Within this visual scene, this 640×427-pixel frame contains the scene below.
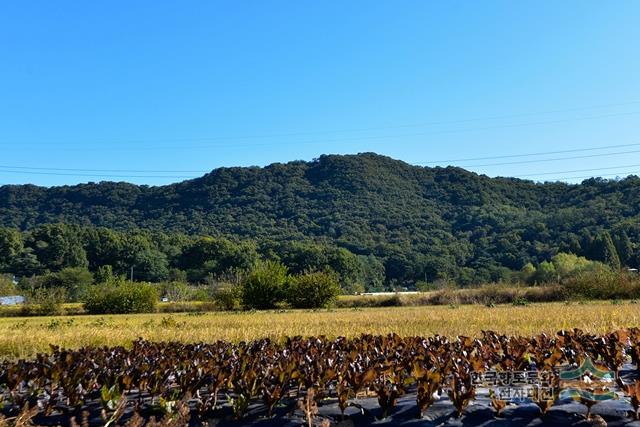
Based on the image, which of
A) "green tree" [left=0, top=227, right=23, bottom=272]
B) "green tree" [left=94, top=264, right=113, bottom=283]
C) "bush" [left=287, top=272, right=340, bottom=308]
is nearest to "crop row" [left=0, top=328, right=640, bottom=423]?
"bush" [left=287, top=272, right=340, bottom=308]

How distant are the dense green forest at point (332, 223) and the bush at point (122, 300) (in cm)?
2316

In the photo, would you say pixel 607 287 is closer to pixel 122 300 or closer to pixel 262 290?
pixel 262 290

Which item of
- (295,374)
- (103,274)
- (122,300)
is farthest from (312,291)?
(103,274)

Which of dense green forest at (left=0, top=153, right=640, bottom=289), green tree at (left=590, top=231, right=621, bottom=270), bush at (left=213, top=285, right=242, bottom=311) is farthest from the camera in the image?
dense green forest at (left=0, top=153, right=640, bottom=289)

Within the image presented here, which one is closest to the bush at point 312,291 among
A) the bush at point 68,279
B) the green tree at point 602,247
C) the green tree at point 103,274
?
the bush at point 68,279

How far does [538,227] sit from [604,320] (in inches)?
2532

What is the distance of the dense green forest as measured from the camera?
7344cm

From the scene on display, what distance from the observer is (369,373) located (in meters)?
5.42

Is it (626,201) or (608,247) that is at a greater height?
(626,201)

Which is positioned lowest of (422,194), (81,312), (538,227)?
(81,312)

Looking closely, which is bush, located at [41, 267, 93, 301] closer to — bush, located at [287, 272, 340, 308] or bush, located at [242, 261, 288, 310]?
bush, located at [242, 261, 288, 310]

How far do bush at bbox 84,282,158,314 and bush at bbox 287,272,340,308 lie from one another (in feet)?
33.6

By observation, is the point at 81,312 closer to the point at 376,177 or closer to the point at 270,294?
the point at 270,294

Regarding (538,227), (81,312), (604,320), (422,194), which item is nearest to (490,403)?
(604,320)
